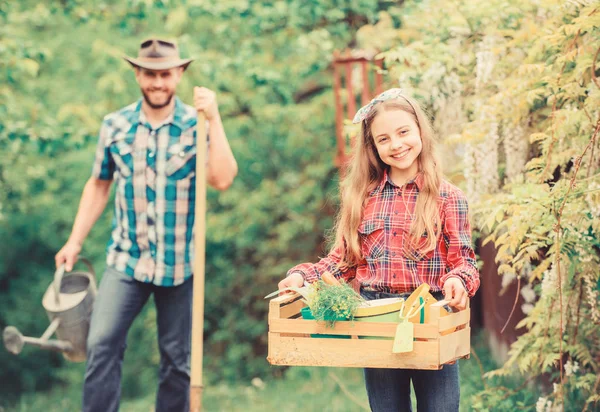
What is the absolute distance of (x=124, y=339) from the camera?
3920 mm

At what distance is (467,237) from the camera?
2.73 m

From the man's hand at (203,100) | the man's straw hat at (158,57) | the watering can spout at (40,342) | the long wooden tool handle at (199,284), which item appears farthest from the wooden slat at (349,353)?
the watering can spout at (40,342)

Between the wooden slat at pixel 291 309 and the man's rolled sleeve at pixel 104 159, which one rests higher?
the man's rolled sleeve at pixel 104 159

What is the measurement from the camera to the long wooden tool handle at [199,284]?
3.10 m

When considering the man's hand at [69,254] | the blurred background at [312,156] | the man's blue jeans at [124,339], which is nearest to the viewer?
the blurred background at [312,156]

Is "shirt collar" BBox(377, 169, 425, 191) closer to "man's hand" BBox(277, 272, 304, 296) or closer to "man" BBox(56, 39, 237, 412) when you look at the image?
"man's hand" BBox(277, 272, 304, 296)

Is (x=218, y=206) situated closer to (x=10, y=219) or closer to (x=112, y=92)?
(x=112, y=92)

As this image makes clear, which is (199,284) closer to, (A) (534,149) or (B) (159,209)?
(B) (159,209)

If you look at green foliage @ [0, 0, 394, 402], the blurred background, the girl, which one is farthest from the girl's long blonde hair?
green foliage @ [0, 0, 394, 402]

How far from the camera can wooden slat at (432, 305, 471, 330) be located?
248 centimetres

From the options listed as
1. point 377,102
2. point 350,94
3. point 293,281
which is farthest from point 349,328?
point 350,94

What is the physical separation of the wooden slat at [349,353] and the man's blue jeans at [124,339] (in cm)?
139

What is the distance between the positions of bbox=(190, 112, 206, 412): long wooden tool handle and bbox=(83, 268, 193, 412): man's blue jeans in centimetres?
68

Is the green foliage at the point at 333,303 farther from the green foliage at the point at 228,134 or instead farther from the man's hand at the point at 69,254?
the green foliage at the point at 228,134
